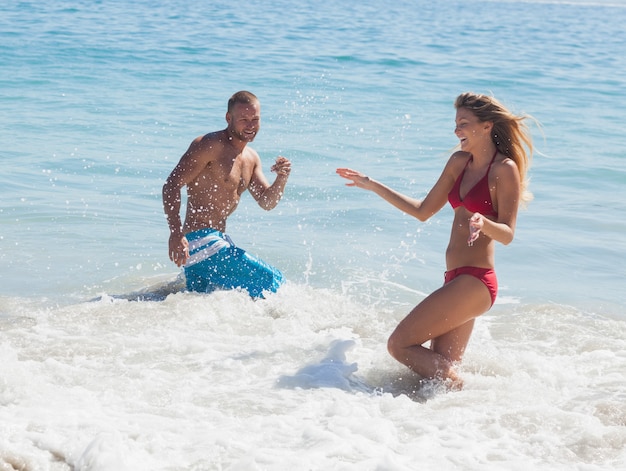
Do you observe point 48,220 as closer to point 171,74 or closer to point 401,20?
point 171,74

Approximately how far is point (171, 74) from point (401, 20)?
18353 millimetres

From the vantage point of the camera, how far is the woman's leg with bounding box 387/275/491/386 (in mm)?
5023

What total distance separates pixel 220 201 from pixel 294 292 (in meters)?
0.86

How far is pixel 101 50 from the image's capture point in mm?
21766

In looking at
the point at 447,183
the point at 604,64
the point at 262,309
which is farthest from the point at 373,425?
the point at 604,64

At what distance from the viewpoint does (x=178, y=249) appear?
6137mm

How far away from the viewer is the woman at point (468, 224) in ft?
16.5

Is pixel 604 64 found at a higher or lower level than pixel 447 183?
lower

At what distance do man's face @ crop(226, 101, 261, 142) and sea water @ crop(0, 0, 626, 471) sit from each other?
3.89 ft

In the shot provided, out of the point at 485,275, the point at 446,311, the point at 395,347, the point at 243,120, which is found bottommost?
the point at 395,347

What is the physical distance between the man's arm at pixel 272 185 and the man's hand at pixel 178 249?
0.80 meters

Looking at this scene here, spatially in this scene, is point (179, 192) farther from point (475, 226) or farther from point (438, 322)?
point (475, 226)


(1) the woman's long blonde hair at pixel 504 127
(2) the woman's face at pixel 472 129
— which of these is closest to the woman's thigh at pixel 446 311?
(1) the woman's long blonde hair at pixel 504 127

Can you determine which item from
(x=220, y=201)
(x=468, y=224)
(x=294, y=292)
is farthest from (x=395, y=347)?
(x=220, y=201)
